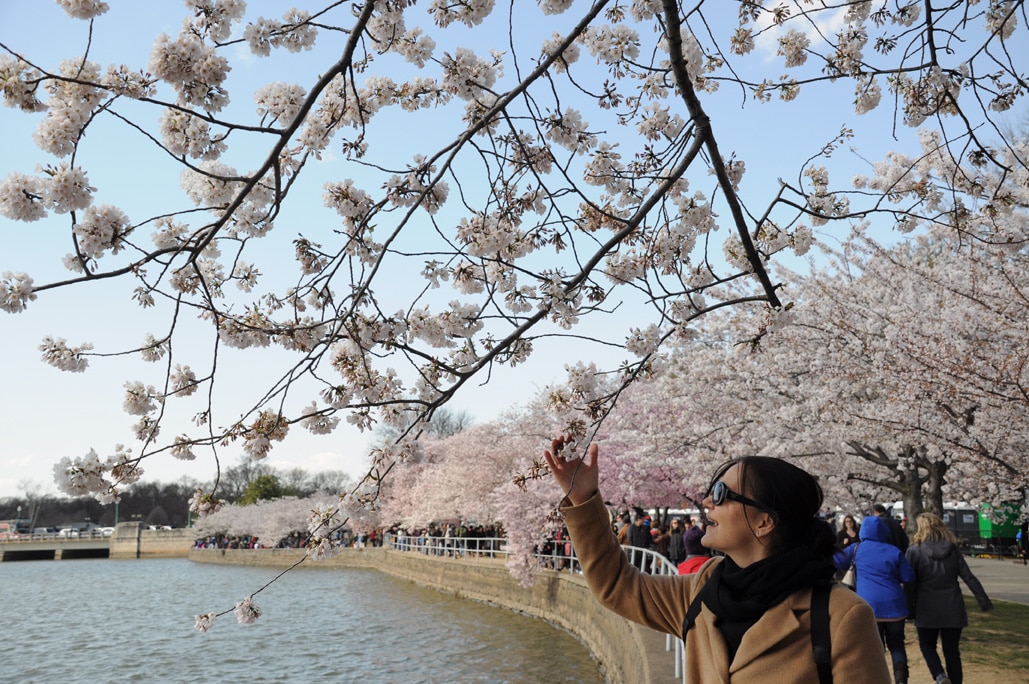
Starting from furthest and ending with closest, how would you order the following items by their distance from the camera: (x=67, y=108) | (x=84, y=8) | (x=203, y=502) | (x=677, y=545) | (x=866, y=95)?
1. (x=677, y=545)
2. (x=866, y=95)
3. (x=203, y=502)
4. (x=84, y=8)
5. (x=67, y=108)

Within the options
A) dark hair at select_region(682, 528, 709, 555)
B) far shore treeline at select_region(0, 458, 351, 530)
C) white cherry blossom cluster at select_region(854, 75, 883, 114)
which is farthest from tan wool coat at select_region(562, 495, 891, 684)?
far shore treeline at select_region(0, 458, 351, 530)

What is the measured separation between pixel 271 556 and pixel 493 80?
4883cm

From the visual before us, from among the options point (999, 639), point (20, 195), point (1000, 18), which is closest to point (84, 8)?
point (20, 195)

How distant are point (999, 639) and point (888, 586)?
3.56 metres

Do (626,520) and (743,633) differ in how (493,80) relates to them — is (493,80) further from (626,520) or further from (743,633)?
(626,520)

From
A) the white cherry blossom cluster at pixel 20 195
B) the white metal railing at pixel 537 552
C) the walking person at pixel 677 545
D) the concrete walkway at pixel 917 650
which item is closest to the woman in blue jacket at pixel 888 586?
the concrete walkway at pixel 917 650

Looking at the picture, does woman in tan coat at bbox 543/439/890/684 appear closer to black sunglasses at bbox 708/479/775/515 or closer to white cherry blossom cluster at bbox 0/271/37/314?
black sunglasses at bbox 708/479/775/515

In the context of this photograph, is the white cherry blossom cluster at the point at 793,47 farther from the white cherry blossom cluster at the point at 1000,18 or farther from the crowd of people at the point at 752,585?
the crowd of people at the point at 752,585

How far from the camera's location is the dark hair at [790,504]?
75.0 inches

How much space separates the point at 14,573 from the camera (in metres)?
49.5

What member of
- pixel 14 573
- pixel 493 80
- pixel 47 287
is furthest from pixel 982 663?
pixel 14 573

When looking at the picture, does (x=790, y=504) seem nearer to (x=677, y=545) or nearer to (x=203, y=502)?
(x=203, y=502)

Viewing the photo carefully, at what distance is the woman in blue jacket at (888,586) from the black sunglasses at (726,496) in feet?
15.1

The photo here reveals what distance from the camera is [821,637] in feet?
5.68
